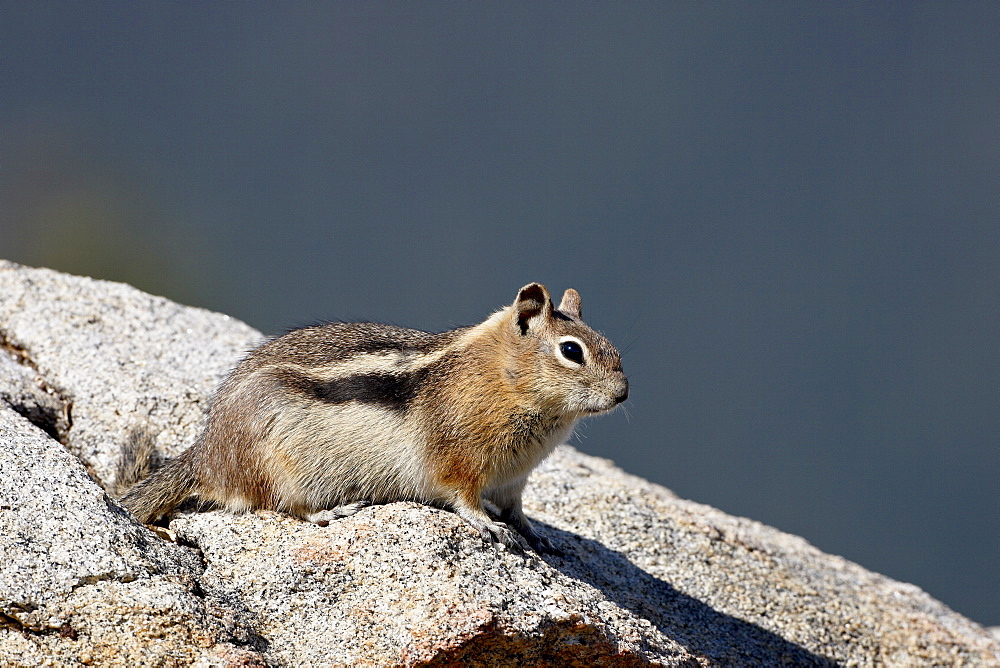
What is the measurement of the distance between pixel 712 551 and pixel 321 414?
246 cm

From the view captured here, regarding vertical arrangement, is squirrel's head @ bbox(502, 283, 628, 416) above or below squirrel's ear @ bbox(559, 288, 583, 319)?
below

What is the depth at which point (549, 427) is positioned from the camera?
15.5ft

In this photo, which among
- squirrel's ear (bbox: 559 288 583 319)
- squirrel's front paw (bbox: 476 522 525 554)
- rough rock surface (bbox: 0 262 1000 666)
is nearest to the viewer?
rough rock surface (bbox: 0 262 1000 666)

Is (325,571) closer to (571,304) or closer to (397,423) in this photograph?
(397,423)

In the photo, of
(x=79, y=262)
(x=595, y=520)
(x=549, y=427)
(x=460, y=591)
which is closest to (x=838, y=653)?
(x=595, y=520)

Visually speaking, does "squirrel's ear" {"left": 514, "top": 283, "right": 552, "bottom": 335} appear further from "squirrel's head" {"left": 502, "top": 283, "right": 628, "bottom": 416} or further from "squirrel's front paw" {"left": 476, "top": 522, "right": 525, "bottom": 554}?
"squirrel's front paw" {"left": 476, "top": 522, "right": 525, "bottom": 554}

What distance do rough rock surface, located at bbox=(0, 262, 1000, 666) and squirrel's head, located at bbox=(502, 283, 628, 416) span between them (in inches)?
28.1

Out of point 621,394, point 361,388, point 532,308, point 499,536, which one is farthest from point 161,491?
point 621,394

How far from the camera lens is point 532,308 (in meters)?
4.84

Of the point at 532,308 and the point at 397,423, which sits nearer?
the point at 397,423

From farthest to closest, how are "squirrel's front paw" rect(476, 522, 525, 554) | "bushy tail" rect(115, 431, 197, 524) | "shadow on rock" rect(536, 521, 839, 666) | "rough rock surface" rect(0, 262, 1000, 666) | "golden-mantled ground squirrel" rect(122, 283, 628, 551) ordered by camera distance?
1. "shadow on rock" rect(536, 521, 839, 666)
2. "bushy tail" rect(115, 431, 197, 524)
3. "golden-mantled ground squirrel" rect(122, 283, 628, 551)
4. "squirrel's front paw" rect(476, 522, 525, 554)
5. "rough rock surface" rect(0, 262, 1000, 666)

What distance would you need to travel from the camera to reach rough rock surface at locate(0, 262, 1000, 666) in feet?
12.0

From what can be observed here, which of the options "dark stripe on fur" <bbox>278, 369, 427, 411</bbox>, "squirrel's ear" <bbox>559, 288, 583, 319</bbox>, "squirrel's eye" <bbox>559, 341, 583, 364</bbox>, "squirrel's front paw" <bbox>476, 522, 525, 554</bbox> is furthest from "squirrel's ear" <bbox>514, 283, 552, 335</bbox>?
"squirrel's front paw" <bbox>476, 522, 525, 554</bbox>

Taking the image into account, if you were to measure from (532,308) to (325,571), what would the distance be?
5.03ft
